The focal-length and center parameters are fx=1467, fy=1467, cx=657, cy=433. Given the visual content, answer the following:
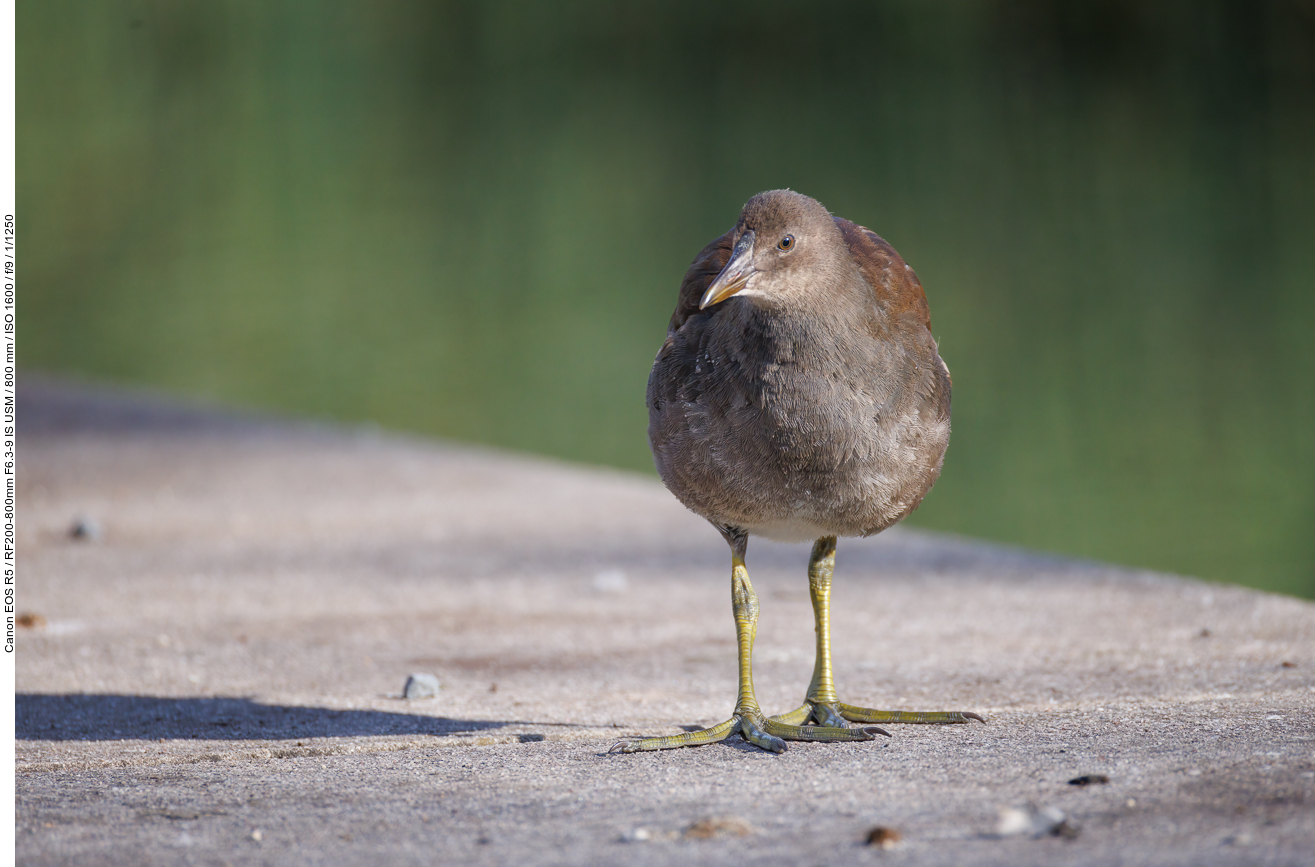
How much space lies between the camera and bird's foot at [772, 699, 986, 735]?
355 centimetres

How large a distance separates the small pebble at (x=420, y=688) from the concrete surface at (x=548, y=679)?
0.10ft

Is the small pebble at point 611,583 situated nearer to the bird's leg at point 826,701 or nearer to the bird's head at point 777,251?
the bird's leg at point 826,701

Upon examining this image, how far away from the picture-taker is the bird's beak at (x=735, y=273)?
3.32 meters

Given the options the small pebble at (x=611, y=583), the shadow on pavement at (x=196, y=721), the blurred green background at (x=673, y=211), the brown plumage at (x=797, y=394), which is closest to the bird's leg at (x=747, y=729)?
the brown plumage at (x=797, y=394)

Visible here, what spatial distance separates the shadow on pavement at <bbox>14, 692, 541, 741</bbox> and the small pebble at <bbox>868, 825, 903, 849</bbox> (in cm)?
148

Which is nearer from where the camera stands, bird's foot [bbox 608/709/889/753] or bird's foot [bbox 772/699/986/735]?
bird's foot [bbox 608/709/889/753]

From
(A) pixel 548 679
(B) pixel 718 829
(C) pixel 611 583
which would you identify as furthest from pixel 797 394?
(C) pixel 611 583

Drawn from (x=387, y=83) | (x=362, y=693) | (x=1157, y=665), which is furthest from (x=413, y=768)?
(x=387, y=83)

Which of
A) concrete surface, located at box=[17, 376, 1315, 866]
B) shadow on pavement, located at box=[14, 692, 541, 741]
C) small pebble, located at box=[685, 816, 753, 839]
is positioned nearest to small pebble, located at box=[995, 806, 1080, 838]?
concrete surface, located at box=[17, 376, 1315, 866]

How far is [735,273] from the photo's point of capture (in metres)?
3.37

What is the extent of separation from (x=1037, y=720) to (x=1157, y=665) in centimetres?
87

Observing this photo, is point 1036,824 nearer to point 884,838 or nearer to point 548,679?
point 884,838

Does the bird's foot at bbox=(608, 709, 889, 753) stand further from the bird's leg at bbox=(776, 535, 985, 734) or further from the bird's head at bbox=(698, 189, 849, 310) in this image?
the bird's head at bbox=(698, 189, 849, 310)

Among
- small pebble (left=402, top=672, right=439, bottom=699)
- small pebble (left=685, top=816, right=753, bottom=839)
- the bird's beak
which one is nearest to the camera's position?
small pebble (left=685, top=816, right=753, bottom=839)
